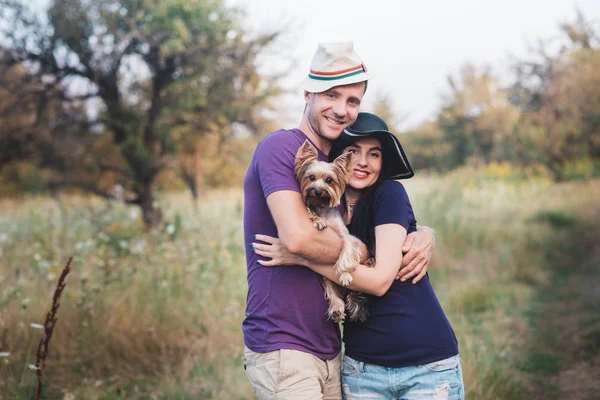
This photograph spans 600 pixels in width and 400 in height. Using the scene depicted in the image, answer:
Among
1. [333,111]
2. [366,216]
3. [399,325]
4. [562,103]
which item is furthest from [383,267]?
[562,103]

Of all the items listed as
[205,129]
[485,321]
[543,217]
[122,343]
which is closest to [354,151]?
[122,343]

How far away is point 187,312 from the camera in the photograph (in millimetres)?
6574

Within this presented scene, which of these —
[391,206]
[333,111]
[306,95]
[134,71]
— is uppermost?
[134,71]

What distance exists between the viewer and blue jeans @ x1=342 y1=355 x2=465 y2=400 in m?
2.97

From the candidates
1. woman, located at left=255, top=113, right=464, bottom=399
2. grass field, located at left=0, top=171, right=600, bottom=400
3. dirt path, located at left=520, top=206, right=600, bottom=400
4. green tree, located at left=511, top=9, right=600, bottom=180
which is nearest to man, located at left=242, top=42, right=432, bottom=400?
woman, located at left=255, top=113, right=464, bottom=399

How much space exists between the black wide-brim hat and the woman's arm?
44 centimetres

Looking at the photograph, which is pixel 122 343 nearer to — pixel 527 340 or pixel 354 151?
pixel 354 151

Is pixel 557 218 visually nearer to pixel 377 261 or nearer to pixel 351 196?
pixel 351 196

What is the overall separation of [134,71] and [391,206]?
368 inches

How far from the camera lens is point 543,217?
14.9 meters

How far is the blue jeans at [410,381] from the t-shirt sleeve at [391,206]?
77cm

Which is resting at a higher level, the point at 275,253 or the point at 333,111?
the point at 333,111

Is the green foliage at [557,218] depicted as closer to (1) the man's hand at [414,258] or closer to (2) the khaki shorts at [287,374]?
(1) the man's hand at [414,258]

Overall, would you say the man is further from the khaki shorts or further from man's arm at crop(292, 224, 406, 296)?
man's arm at crop(292, 224, 406, 296)
